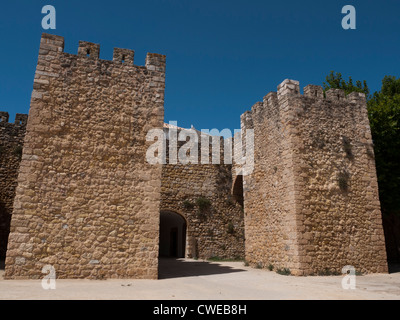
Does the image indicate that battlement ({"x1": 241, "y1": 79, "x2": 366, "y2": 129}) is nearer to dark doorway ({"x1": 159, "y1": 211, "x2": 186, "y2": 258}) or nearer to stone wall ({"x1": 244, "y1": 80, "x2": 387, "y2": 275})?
stone wall ({"x1": 244, "y1": 80, "x2": 387, "y2": 275})

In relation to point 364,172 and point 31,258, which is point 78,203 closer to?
point 31,258

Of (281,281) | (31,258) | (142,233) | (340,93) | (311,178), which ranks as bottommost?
(281,281)

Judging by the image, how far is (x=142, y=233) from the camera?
774 cm

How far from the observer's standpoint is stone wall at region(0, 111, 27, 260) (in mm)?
13227

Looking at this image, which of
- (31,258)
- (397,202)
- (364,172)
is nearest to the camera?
(31,258)

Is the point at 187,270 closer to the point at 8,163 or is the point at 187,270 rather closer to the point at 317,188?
the point at 317,188

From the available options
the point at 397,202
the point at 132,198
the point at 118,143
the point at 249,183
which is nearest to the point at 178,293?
the point at 132,198

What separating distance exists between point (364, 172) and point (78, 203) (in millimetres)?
9061

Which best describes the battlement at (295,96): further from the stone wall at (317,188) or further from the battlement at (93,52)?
the battlement at (93,52)

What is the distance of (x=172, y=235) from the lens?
17.9m

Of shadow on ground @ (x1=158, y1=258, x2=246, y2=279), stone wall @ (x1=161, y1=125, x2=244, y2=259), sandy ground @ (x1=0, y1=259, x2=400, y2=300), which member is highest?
stone wall @ (x1=161, y1=125, x2=244, y2=259)

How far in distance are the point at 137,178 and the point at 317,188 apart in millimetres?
5581

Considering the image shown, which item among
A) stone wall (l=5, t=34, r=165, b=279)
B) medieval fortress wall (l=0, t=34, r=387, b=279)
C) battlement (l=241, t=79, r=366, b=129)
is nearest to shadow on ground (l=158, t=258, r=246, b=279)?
medieval fortress wall (l=0, t=34, r=387, b=279)

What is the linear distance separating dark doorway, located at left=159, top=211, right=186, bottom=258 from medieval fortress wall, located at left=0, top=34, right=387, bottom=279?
4818 mm
